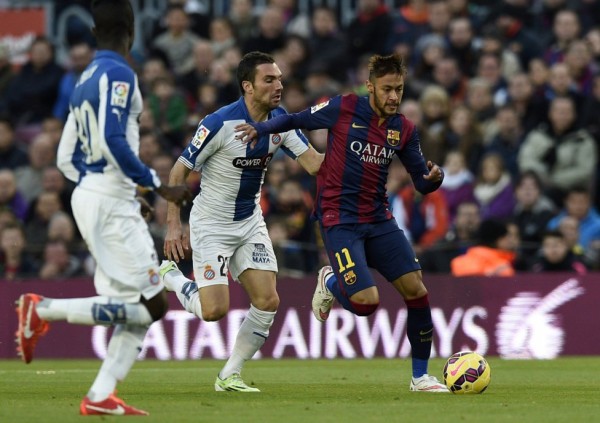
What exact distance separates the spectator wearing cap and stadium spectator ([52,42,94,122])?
713 centimetres

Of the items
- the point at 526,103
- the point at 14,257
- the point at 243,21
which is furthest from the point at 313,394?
the point at 243,21

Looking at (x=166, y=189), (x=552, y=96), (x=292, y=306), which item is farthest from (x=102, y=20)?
(x=552, y=96)

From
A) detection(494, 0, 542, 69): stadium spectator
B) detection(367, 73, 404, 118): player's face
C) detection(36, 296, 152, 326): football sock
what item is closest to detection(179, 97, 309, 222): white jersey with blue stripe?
detection(367, 73, 404, 118): player's face

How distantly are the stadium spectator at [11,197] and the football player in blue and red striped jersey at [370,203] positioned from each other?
8.67 m

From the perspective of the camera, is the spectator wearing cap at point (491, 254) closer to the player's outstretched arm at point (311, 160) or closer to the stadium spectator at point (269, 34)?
the stadium spectator at point (269, 34)

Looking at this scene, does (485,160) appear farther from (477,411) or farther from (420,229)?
(477,411)

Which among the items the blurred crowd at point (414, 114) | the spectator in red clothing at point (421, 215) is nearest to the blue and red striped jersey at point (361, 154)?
the blurred crowd at point (414, 114)

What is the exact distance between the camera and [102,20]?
8.84 m

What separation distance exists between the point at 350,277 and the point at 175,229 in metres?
1.50

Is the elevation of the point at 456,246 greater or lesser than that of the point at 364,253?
lesser

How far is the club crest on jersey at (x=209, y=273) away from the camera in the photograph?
1137 centimetres

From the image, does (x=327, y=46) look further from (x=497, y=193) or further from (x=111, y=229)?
(x=111, y=229)

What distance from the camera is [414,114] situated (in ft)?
61.0

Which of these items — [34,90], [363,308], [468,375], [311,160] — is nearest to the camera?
[468,375]
